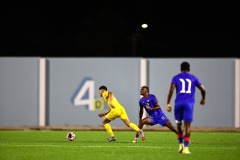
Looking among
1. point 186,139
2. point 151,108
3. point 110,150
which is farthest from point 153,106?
point 186,139

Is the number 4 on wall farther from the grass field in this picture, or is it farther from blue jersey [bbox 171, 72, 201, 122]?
blue jersey [bbox 171, 72, 201, 122]

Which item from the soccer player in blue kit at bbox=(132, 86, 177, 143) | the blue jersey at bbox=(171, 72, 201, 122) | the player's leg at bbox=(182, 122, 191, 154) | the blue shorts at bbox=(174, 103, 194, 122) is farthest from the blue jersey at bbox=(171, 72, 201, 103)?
the soccer player in blue kit at bbox=(132, 86, 177, 143)

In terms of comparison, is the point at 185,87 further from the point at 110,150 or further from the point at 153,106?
the point at 153,106

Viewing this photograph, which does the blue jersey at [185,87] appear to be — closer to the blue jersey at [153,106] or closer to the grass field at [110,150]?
the grass field at [110,150]

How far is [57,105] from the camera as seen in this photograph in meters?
33.2

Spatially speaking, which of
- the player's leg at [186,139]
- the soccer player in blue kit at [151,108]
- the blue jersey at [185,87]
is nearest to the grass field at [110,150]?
the player's leg at [186,139]
